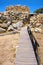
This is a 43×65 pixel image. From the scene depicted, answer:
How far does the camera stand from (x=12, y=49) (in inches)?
391

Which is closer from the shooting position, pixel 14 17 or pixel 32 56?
pixel 32 56

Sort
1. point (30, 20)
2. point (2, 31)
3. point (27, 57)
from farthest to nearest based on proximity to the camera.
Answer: point (30, 20) < point (2, 31) < point (27, 57)

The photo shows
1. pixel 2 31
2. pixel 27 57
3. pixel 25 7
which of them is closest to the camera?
Answer: pixel 27 57

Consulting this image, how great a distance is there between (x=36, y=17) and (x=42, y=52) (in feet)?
37.7

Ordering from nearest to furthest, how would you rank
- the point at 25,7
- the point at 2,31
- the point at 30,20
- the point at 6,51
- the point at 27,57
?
the point at 27,57 → the point at 6,51 → the point at 2,31 → the point at 30,20 → the point at 25,7

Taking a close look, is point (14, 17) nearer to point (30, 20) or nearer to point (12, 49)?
point (30, 20)

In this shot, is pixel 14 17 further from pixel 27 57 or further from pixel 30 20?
pixel 27 57

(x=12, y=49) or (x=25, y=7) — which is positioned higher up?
(x=25, y=7)

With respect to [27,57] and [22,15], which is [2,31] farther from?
[27,57]

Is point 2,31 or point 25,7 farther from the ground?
point 25,7

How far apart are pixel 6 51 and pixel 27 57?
2643 millimetres

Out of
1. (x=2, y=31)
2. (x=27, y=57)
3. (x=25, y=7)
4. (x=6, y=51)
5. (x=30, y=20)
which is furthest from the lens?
(x=25, y=7)

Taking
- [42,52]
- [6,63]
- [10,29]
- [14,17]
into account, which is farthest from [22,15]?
[6,63]

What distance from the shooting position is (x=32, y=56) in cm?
728
